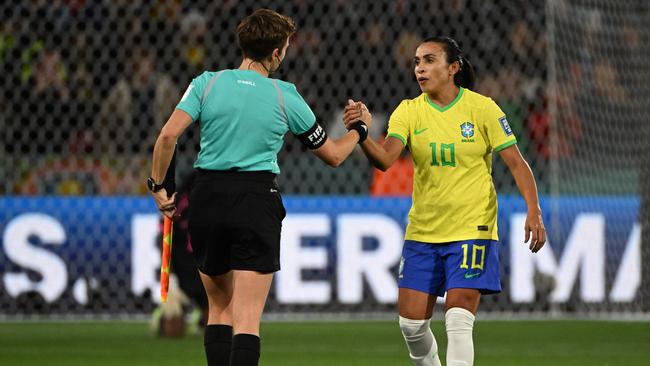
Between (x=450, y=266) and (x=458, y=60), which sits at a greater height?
(x=458, y=60)

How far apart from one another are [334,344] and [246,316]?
4.54 metres

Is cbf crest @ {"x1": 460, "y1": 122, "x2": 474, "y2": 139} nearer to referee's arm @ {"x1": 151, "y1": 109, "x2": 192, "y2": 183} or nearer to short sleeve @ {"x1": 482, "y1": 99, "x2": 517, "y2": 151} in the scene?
short sleeve @ {"x1": 482, "y1": 99, "x2": 517, "y2": 151}

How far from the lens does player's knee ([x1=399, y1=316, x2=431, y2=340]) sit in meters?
6.66

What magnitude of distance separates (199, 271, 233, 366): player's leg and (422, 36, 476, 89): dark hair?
1.52 meters

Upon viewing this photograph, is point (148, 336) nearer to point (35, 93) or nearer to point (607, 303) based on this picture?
point (35, 93)

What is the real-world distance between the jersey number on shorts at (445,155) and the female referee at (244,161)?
746 millimetres

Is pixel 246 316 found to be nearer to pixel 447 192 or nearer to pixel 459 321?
pixel 459 321

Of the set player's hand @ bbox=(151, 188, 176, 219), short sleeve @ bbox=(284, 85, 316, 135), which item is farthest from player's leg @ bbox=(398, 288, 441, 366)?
player's hand @ bbox=(151, 188, 176, 219)

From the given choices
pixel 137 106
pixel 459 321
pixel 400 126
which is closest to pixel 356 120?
pixel 400 126

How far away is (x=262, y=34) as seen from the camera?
5.98 m

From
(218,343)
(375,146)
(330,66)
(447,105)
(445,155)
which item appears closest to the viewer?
(218,343)

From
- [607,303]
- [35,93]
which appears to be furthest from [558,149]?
[35,93]

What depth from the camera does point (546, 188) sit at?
13125 millimetres

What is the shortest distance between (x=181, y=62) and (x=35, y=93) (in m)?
1.43
